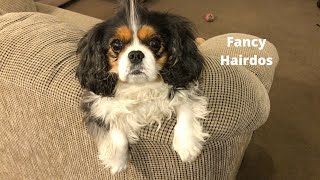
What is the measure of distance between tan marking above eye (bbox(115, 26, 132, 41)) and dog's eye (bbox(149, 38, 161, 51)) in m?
0.06

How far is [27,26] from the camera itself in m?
1.30

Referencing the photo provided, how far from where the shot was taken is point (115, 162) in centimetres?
114

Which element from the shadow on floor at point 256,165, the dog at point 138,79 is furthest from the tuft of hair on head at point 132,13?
the shadow on floor at point 256,165

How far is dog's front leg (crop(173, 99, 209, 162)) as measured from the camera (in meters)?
1.04

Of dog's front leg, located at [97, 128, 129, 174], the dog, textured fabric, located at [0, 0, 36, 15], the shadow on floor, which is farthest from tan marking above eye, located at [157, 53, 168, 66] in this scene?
the shadow on floor

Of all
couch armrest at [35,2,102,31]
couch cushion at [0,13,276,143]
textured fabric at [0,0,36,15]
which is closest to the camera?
couch cushion at [0,13,276,143]

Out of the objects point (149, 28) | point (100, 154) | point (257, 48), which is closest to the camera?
point (149, 28)

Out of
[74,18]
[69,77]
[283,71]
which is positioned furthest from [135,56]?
[283,71]

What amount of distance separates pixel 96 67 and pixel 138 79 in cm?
12

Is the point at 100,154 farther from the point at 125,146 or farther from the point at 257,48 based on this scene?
the point at 257,48

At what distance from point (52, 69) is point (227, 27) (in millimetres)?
2287

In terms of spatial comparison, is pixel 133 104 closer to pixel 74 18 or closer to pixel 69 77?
pixel 69 77

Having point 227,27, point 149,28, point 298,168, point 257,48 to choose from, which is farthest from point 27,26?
point 227,27

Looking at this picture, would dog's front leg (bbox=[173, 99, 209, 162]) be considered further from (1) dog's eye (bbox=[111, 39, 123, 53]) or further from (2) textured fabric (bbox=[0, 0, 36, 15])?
(2) textured fabric (bbox=[0, 0, 36, 15])
